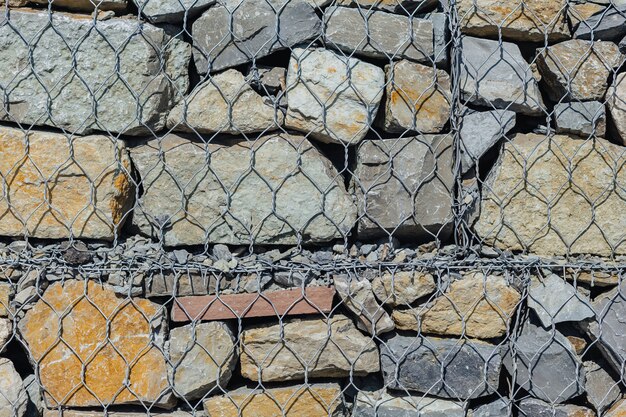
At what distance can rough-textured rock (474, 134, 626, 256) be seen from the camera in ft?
7.91

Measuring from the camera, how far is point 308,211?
2.42m

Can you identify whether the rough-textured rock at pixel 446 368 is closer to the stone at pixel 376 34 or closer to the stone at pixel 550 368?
the stone at pixel 550 368

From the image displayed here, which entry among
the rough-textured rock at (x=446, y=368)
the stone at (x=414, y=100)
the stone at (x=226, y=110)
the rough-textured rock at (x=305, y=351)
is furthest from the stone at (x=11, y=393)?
the stone at (x=414, y=100)

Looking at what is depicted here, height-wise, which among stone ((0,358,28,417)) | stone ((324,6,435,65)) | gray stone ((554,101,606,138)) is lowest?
stone ((0,358,28,417))

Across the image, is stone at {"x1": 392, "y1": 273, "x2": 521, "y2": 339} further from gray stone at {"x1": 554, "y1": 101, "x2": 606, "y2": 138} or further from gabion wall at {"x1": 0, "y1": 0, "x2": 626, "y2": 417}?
gray stone at {"x1": 554, "y1": 101, "x2": 606, "y2": 138}

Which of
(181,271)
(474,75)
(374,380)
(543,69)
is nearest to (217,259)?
(181,271)

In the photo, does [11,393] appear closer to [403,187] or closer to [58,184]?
[58,184]

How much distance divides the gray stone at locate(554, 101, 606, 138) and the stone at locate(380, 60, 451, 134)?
1.05 feet

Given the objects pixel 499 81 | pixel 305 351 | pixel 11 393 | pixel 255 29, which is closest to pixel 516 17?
pixel 499 81

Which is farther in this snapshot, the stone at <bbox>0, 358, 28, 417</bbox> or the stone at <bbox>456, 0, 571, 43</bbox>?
the stone at <bbox>456, 0, 571, 43</bbox>

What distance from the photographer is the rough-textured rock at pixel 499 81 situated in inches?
94.6

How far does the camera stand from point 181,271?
2357 mm

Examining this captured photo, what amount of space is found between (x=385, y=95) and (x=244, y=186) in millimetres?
471

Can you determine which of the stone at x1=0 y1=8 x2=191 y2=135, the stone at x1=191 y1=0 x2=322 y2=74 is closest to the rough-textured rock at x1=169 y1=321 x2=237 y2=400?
the stone at x1=0 y1=8 x2=191 y2=135
